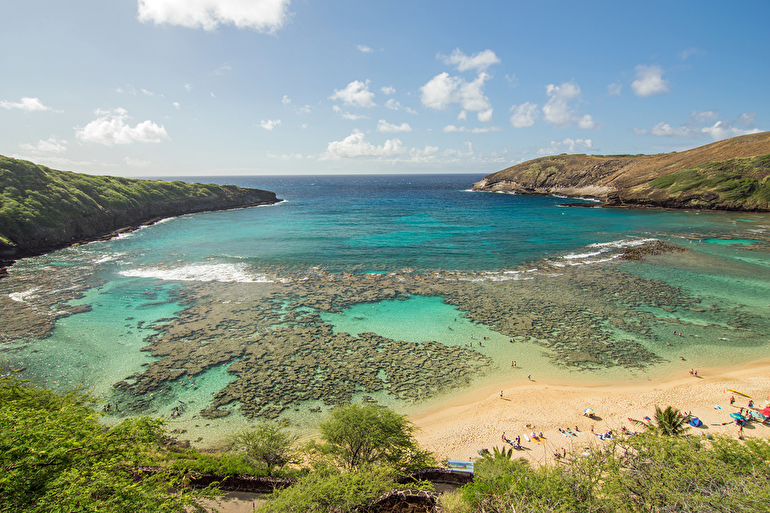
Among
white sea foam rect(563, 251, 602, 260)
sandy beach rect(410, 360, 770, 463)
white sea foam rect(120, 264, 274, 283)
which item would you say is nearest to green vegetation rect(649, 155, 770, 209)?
white sea foam rect(563, 251, 602, 260)

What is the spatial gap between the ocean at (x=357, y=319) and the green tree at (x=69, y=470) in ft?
28.5

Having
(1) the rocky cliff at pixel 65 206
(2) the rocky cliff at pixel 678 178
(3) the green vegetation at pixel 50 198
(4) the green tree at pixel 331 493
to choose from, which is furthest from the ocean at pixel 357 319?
(2) the rocky cliff at pixel 678 178

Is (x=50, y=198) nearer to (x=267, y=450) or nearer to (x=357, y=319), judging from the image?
(x=357, y=319)

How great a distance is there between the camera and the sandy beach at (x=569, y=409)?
69.8 feet

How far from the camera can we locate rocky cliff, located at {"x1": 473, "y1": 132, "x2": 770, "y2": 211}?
97188 millimetres

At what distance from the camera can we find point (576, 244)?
66.3 m

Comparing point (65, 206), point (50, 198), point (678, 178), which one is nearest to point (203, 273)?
point (65, 206)

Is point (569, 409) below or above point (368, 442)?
below

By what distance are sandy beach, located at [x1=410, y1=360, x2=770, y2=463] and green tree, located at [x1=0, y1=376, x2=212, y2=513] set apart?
48.0 ft

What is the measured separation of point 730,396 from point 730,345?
9285mm

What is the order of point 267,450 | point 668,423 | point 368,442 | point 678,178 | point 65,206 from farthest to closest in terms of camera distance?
point 678,178
point 65,206
point 668,423
point 267,450
point 368,442

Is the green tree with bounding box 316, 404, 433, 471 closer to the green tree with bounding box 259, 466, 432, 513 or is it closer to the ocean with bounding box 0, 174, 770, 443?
the green tree with bounding box 259, 466, 432, 513

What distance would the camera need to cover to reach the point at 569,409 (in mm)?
24000

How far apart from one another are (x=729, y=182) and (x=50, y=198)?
172 metres
